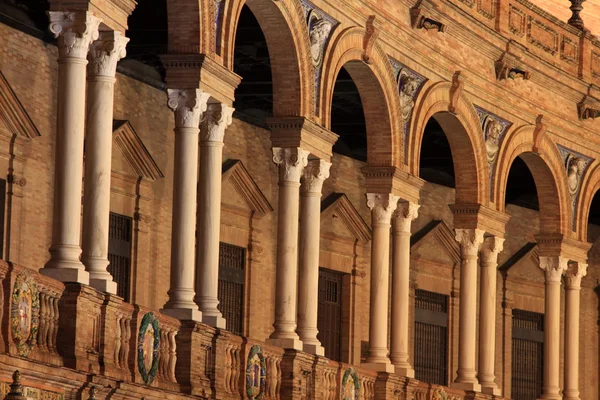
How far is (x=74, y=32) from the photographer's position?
1466cm

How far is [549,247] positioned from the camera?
27.1 m

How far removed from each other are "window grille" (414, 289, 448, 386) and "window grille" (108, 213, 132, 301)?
27.6ft

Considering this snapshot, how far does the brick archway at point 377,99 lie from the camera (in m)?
21.2

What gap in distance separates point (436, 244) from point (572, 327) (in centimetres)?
276

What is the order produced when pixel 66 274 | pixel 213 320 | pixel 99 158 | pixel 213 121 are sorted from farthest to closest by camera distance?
pixel 213 121
pixel 213 320
pixel 99 158
pixel 66 274

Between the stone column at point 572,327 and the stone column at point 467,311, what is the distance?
3.54 m

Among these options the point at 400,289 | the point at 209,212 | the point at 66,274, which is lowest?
the point at 66,274

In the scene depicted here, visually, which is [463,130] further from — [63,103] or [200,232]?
[63,103]

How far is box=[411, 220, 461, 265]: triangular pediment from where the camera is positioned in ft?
93.1

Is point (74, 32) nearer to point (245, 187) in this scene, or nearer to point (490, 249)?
point (245, 187)

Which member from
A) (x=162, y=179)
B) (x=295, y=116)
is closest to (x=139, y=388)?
(x=295, y=116)

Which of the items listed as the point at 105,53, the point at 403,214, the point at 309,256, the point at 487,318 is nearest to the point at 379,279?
the point at 403,214

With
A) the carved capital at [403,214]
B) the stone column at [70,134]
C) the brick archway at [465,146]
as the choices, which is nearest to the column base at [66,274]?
the stone column at [70,134]

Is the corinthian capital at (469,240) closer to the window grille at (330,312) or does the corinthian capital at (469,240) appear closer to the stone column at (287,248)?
the window grille at (330,312)
